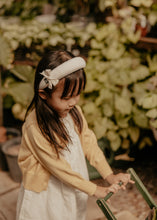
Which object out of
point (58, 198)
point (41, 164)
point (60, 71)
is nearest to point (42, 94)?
point (60, 71)

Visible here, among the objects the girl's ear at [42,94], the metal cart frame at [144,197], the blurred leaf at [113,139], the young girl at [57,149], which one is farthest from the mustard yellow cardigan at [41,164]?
the blurred leaf at [113,139]

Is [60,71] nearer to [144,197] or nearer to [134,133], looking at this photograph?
[144,197]

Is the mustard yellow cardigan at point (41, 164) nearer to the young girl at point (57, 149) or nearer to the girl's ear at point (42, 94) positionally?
the young girl at point (57, 149)

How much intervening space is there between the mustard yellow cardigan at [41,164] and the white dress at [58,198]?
58 millimetres

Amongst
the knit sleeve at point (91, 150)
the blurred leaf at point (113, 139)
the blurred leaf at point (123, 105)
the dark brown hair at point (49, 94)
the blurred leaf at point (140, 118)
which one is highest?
the dark brown hair at point (49, 94)

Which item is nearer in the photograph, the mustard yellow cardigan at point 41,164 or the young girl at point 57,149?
the young girl at point 57,149

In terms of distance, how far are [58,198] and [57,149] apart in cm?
35

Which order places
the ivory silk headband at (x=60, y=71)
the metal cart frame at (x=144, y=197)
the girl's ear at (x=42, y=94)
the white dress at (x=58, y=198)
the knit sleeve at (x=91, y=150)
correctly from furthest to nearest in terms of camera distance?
the knit sleeve at (x=91, y=150) → the white dress at (x=58, y=198) → the girl's ear at (x=42, y=94) → the ivory silk headband at (x=60, y=71) → the metal cart frame at (x=144, y=197)

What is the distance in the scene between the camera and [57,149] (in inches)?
64.0

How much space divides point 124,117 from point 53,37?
1.43m

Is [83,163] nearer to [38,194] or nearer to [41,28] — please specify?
[38,194]

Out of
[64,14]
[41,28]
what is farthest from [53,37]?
[64,14]

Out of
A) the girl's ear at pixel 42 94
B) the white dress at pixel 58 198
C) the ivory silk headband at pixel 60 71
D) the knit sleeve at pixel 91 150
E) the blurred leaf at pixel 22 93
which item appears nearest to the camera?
the ivory silk headband at pixel 60 71

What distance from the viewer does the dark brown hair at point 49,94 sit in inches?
58.1
